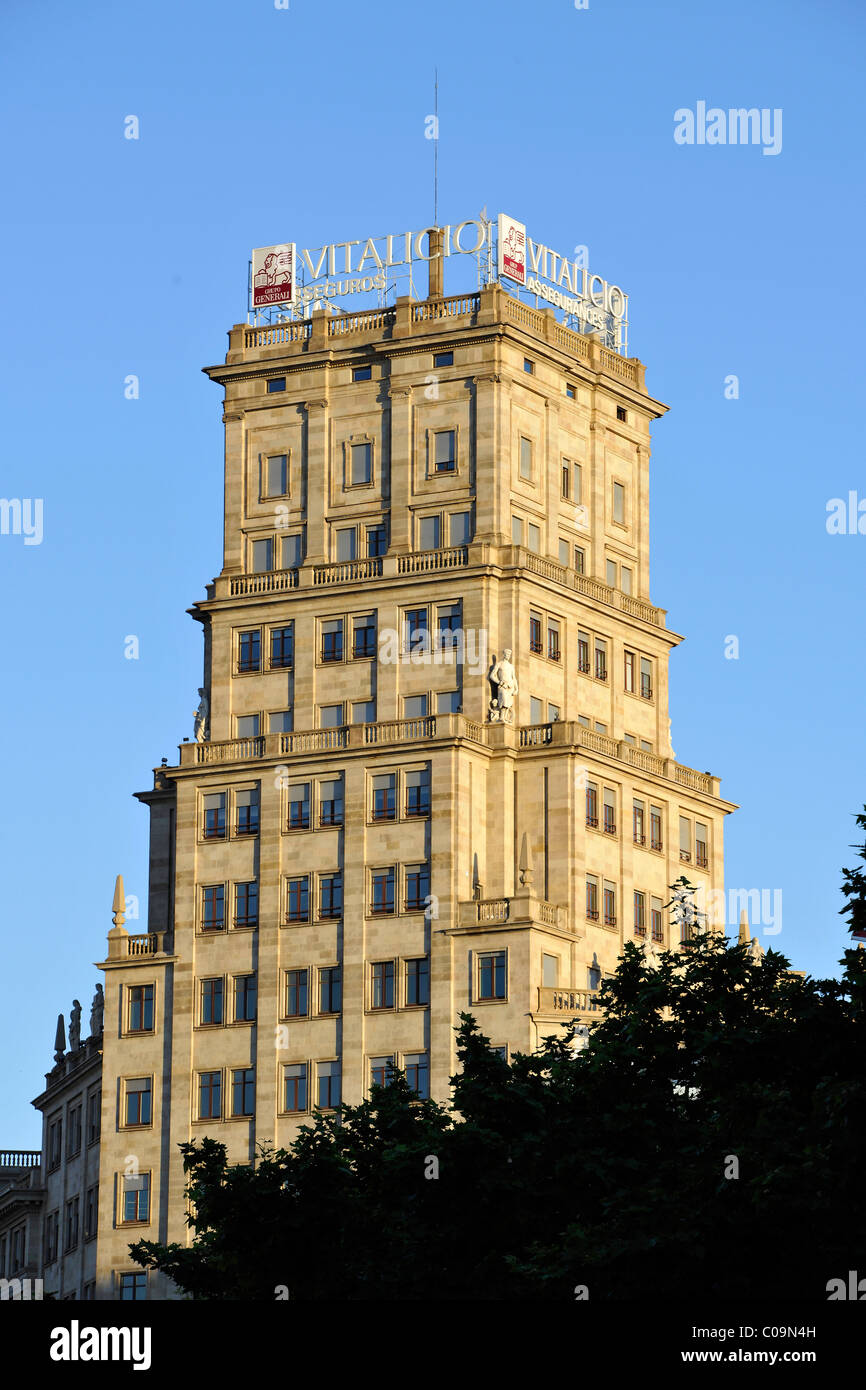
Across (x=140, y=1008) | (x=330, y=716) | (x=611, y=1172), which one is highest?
(x=330, y=716)

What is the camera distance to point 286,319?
154750 millimetres

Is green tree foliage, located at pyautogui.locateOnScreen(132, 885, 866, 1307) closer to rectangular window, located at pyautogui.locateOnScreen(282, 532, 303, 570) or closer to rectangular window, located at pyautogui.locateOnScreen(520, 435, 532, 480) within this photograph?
rectangular window, located at pyautogui.locateOnScreen(520, 435, 532, 480)

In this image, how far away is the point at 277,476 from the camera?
151 m

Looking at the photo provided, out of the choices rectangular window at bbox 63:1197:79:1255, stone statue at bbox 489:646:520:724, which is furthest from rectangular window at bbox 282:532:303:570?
rectangular window at bbox 63:1197:79:1255

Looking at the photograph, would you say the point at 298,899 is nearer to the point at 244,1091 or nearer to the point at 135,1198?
the point at 244,1091

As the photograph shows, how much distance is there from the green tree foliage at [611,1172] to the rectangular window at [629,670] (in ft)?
186

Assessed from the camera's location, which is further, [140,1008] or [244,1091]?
[140,1008]

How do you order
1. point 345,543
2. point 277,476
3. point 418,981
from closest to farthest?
point 418,981
point 345,543
point 277,476

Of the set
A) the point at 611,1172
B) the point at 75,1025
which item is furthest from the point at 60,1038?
the point at 611,1172

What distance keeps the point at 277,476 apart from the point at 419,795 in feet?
67.3

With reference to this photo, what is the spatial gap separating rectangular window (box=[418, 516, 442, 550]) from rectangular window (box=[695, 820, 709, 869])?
18.6m

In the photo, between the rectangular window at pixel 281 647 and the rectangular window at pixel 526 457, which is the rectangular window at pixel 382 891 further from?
the rectangular window at pixel 526 457
